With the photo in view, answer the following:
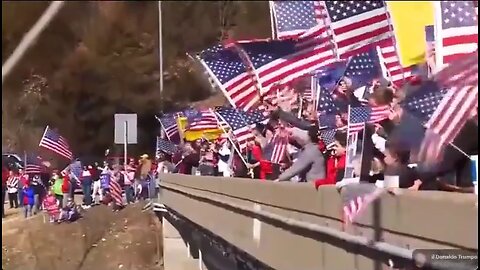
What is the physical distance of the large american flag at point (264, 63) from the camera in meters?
4.50

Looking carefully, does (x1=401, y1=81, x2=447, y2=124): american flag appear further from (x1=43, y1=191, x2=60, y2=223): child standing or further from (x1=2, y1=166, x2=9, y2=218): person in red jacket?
(x1=43, y1=191, x2=60, y2=223): child standing

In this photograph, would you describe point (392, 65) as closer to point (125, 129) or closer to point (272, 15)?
point (272, 15)

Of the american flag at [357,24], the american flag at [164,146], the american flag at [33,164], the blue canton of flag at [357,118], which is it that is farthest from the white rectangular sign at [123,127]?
the blue canton of flag at [357,118]

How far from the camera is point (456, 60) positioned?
397 cm

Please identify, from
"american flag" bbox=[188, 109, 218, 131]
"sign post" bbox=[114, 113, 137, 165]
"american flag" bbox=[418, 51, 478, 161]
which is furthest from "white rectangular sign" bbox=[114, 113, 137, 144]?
"american flag" bbox=[418, 51, 478, 161]

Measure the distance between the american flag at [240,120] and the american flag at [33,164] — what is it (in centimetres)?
93

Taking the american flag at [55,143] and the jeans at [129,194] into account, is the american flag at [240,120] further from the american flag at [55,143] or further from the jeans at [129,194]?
the american flag at [55,143]

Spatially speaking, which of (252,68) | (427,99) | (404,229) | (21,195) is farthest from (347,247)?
(21,195)

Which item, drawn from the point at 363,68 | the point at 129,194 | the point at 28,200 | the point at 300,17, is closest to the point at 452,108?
the point at 300,17

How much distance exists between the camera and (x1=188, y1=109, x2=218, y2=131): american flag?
16.4ft

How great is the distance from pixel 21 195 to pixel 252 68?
133 cm

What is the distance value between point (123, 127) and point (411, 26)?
4.99 ft

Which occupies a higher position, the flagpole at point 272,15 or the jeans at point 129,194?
the flagpole at point 272,15

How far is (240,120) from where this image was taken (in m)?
5.81
